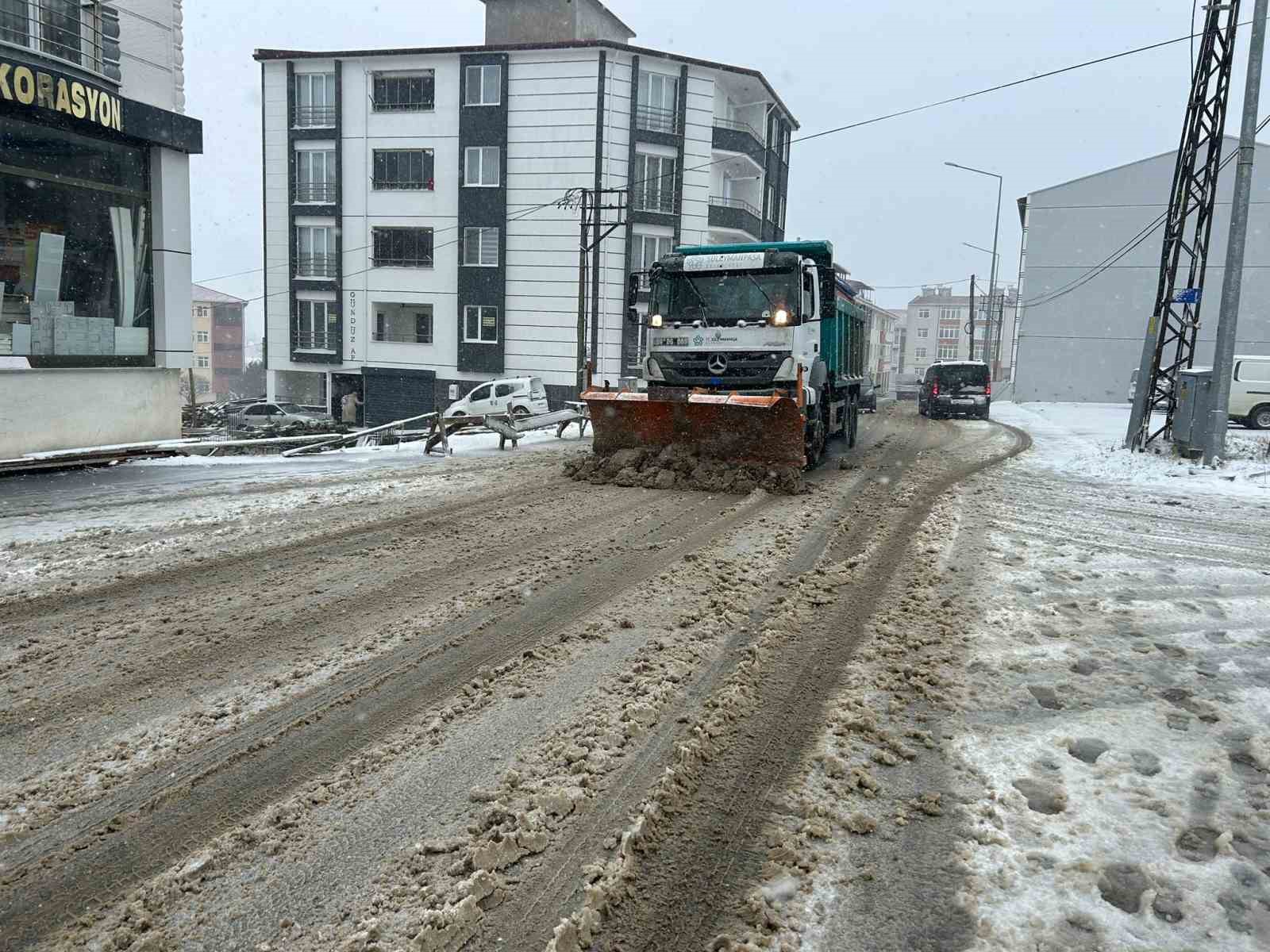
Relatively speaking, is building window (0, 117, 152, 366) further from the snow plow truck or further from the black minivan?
the black minivan

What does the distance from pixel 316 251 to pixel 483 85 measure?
34.5 ft

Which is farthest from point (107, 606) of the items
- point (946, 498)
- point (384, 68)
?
point (384, 68)

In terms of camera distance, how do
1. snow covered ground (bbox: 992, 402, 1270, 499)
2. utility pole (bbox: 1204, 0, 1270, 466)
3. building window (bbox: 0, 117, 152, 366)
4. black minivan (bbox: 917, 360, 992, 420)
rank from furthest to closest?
black minivan (bbox: 917, 360, 992, 420)
utility pole (bbox: 1204, 0, 1270, 466)
building window (bbox: 0, 117, 152, 366)
snow covered ground (bbox: 992, 402, 1270, 499)

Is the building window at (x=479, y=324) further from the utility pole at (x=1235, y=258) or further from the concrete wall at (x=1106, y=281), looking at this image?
the utility pole at (x=1235, y=258)

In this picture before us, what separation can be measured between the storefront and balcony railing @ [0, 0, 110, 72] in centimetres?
42

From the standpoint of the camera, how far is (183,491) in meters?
10.1

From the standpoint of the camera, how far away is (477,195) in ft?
117

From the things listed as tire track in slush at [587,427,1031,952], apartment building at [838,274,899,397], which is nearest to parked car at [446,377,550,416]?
tire track in slush at [587,427,1031,952]

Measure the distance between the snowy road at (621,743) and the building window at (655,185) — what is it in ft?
98.8

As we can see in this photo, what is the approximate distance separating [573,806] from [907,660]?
2401 millimetres

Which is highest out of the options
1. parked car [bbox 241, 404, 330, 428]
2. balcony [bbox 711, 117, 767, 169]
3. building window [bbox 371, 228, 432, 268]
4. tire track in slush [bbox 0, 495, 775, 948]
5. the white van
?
balcony [bbox 711, 117, 767, 169]

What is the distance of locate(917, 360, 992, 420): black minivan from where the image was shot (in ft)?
91.6

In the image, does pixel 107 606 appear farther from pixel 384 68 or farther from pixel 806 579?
pixel 384 68

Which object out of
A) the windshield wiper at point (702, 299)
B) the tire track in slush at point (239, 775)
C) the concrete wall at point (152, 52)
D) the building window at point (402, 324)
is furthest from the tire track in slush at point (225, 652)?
the building window at point (402, 324)
